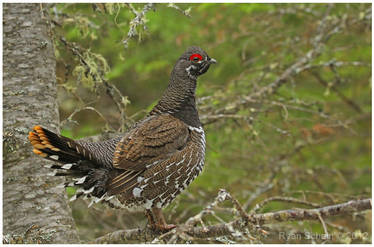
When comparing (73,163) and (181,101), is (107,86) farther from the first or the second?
(73,163)

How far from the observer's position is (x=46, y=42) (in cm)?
411

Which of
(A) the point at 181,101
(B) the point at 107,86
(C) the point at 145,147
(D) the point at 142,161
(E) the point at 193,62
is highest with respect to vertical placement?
(E) the point at 193,62

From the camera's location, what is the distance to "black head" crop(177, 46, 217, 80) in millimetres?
4543

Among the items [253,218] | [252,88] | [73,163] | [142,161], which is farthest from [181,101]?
[253,218]

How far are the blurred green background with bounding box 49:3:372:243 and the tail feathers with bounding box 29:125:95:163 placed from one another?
93 centimetres

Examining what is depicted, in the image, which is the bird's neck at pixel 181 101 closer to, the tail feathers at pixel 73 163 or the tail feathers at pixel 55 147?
the tail feathers at pixel 73 163

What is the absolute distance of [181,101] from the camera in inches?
175

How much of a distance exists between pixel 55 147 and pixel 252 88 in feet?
10.0

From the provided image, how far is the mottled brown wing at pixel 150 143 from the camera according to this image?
12.5 ft

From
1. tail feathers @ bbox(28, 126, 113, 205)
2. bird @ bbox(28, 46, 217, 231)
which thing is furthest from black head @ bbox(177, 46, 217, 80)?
tail feathers @ bbox(28, 126, 113, 205)

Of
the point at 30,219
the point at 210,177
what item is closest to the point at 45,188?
the point at 30,219

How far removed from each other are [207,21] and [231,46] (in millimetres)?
631

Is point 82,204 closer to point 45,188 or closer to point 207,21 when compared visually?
point 45,188

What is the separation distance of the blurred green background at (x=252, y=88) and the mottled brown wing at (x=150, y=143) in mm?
538
